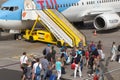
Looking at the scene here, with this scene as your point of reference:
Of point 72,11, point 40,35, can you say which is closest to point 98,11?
point 72,11

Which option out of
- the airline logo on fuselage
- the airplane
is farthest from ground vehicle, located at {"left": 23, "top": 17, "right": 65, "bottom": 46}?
the airline logo on fuselage

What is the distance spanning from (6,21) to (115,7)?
1271cm

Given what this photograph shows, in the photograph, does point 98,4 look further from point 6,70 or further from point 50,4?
point 6,70

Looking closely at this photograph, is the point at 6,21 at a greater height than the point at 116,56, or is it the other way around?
the point at 6,21

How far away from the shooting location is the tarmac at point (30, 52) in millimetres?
21031

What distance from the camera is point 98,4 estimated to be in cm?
3666

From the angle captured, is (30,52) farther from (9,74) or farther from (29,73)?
(29,73)

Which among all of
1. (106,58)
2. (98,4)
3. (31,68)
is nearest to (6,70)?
(31,68)

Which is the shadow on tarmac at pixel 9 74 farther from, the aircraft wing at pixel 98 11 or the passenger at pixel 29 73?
the aircraft wing at pixel 98 11

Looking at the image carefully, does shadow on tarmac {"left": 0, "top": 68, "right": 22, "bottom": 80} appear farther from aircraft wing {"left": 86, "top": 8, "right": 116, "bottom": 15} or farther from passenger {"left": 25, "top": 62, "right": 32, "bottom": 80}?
aircraft wing {"left": 86, "top": 8, "right": 116, "bottom": 15}

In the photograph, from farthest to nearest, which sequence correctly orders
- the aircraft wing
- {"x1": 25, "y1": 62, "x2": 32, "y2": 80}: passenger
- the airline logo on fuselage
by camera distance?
1. the aircraft wing
2. the airline logo on fuselage
3. {"x1": 25, "y1": 62, "x2": 32, "y2": 80}: passenger

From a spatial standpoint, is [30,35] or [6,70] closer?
[6,70]

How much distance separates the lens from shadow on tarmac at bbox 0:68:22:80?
20562 millimetres

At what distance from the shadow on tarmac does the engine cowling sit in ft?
47.1
